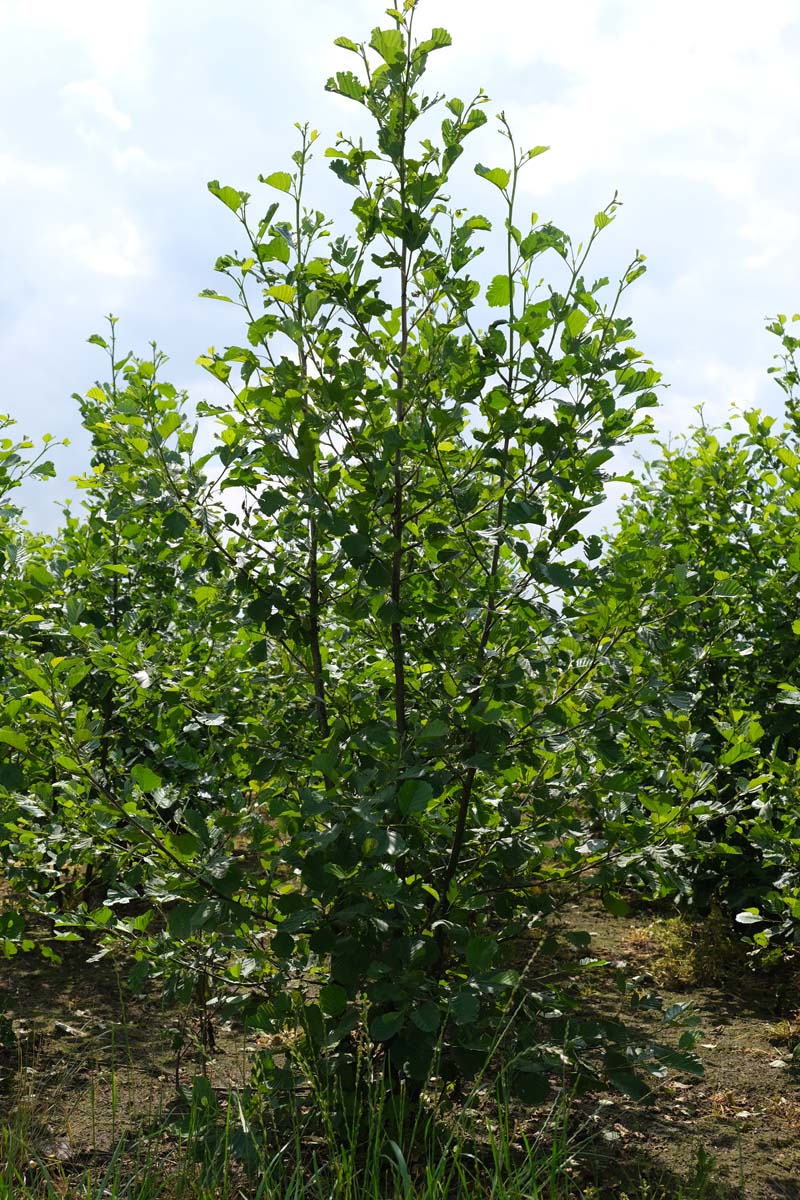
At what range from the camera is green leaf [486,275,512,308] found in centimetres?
292

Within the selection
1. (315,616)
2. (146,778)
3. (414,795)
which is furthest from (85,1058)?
(414,795)

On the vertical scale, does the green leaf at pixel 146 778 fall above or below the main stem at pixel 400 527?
below

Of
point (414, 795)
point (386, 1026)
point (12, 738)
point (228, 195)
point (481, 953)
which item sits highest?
point (228, 195)

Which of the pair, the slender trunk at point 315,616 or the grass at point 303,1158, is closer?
the grass at point 303,1158

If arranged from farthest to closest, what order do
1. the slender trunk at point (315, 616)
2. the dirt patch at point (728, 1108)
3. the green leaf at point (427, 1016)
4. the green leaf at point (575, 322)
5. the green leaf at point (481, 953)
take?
the dirt patch at point (728, 1108), the slender trunk at point (315, 616), the green leaf at point (575, 322), the green leaf at point (481, 953), the green leaf at point (427, 1016)

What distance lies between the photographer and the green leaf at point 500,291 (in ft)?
9.58

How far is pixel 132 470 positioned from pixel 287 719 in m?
0.91

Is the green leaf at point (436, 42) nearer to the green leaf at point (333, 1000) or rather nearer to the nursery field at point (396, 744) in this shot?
the nursery field at point (396, 744)

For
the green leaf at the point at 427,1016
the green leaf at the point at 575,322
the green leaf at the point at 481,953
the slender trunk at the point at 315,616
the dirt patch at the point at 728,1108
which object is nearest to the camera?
the green leaf at the point at 427,1016

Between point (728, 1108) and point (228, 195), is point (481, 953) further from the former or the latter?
point (228, 195)

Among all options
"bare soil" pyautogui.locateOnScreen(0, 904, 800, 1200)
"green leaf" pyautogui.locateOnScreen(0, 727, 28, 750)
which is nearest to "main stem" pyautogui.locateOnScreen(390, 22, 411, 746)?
"green leaf" pyautogui.locateOnScreen(0, 727, 28, 750)

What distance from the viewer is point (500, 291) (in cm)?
292

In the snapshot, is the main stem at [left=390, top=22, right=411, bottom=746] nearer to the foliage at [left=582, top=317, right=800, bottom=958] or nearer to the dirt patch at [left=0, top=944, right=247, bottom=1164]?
the foliage at [left=582, top=317, right=800, bottom=958]

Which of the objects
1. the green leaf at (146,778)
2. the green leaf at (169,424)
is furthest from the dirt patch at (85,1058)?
the green leaf at (169,424)
